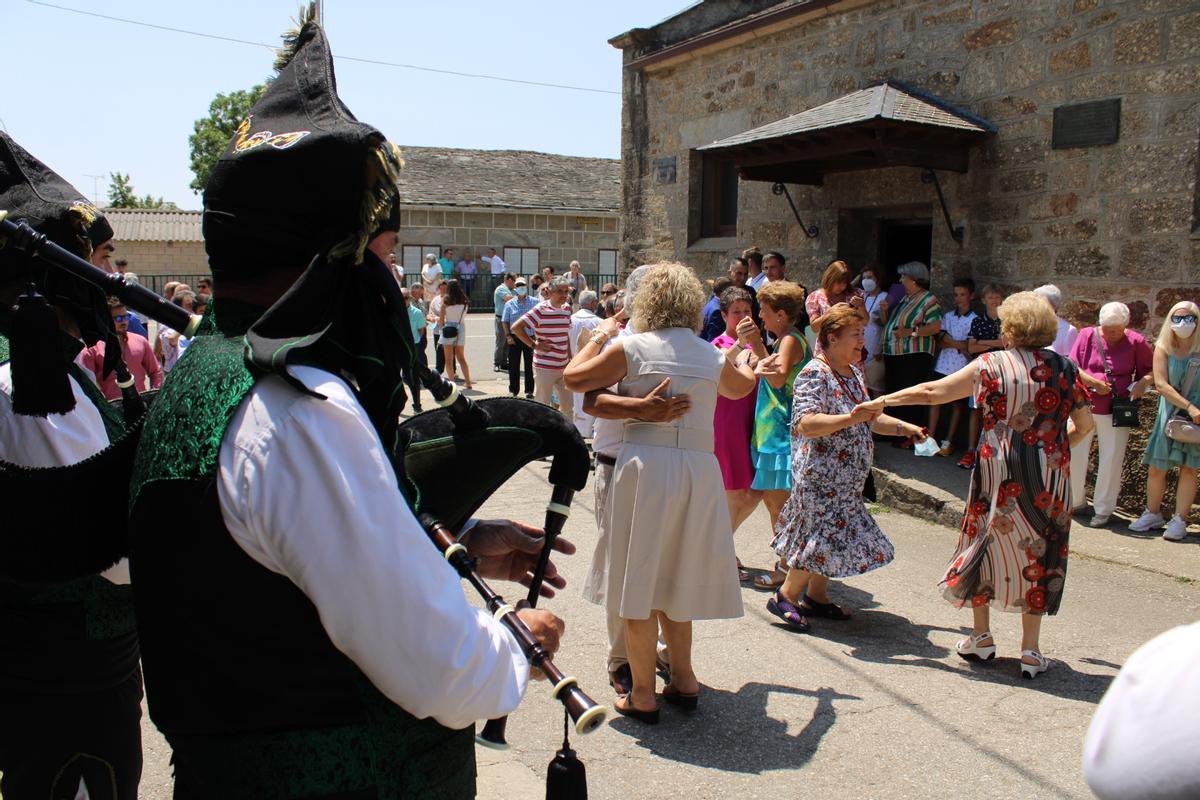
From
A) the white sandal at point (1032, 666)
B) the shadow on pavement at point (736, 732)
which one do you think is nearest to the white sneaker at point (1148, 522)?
the white sandal at point (1032, 666)

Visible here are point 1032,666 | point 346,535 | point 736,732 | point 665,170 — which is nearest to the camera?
point 346,535

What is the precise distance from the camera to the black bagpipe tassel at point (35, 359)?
7.07 ft

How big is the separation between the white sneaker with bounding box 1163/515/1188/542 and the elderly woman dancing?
4446 mm

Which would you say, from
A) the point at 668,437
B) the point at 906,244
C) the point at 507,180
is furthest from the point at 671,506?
the point at 507,180

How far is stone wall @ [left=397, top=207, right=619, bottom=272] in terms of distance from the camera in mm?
29375

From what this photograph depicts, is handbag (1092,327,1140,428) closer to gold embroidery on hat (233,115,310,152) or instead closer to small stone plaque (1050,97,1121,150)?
small stone plaque (1050,97,1121,150)

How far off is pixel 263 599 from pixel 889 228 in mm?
10720

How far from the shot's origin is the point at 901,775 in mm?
3820

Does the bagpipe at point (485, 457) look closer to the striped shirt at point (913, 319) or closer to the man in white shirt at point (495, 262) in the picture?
the striped shirt at point (913, 319)

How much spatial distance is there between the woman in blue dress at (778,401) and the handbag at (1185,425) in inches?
118

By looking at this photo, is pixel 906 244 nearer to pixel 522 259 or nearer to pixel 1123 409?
pixel 1123 409

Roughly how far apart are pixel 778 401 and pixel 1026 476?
1625 millimetres

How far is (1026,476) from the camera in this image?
4.80m

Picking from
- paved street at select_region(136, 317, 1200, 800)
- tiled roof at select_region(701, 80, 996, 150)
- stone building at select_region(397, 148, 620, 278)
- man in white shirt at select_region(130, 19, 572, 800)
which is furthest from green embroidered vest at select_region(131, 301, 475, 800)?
stone building at select_region(397, 148, 620, 278)
